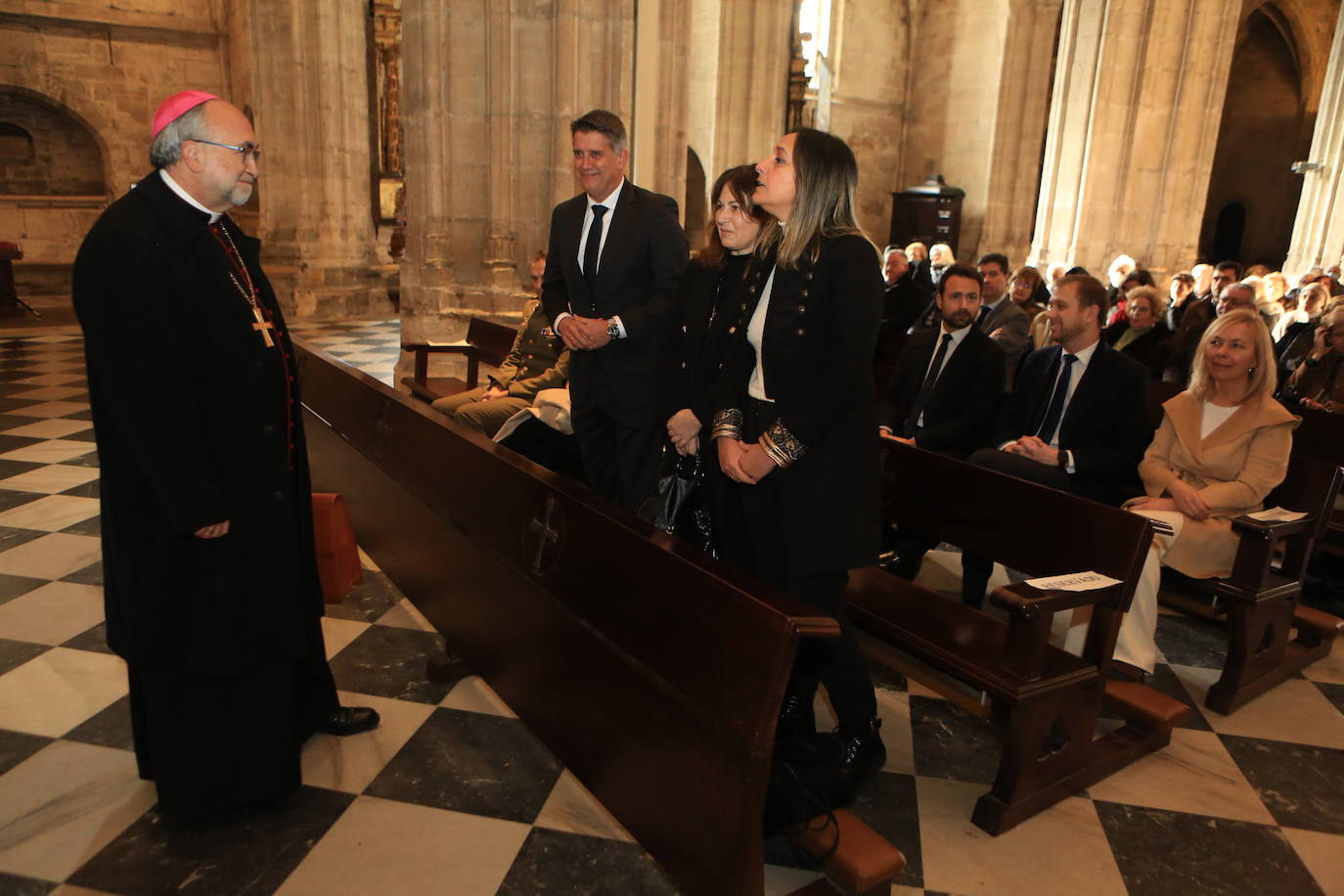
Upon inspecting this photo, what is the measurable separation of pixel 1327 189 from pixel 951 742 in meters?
12.8

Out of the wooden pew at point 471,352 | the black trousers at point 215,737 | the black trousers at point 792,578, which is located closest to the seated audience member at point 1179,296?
the wooden pew at point 471,352

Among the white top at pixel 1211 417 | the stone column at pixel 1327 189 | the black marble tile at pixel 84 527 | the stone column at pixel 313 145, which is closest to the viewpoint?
the white top at pixel 1211 417

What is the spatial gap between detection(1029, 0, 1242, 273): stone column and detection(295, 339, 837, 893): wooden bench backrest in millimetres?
10218

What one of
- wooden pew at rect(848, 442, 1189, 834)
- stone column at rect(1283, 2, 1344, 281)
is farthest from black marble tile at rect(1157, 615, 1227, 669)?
stone column at rect(1283, 2, 1344, 281)

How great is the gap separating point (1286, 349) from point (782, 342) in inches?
205

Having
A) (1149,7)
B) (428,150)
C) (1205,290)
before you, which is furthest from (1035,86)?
(428,150)

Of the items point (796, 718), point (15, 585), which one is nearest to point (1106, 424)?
point (796, 718)

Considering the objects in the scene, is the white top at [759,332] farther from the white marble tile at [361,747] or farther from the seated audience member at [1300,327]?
the seated audience member at [1300,327]

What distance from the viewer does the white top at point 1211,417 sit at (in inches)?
132

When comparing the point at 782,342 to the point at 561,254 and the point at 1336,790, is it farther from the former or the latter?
the point at 1336,790

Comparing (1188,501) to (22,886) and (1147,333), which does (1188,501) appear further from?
(22,886)

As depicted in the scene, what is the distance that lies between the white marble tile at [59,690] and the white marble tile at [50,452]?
2.92 meters

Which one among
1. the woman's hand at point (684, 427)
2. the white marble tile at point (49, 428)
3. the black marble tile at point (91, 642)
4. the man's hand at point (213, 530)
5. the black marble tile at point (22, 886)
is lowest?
the black marble tile at point (91, 642)

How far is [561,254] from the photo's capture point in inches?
130
